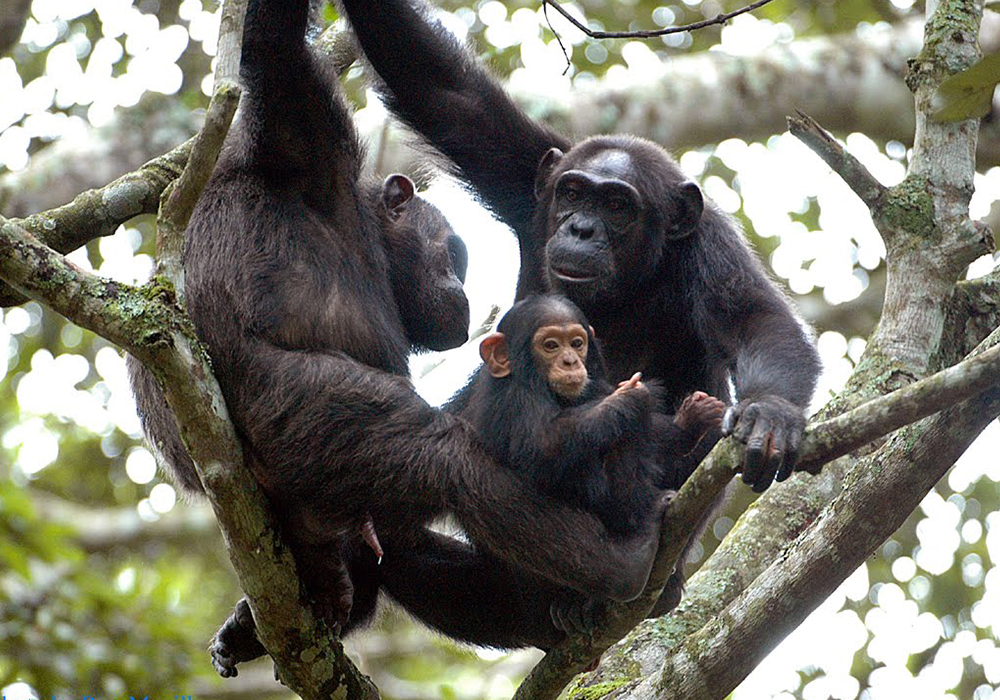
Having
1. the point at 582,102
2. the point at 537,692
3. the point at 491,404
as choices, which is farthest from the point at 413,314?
the point at 582,102

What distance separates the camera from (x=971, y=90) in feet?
9.61

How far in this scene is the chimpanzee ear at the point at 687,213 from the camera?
5.75 metres

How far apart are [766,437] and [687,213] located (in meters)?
2.02

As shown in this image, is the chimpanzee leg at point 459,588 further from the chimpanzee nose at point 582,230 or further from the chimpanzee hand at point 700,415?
the chimpanzee nose at point 582,230

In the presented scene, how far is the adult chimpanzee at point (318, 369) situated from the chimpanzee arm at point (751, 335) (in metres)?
0.70

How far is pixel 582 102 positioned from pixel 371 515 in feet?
19.4

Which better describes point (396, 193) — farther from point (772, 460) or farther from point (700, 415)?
point (772, 460)

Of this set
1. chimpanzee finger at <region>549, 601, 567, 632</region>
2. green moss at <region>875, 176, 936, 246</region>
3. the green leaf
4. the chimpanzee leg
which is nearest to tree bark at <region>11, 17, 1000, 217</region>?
green moss at <region>875, 176, 936, 246</region>

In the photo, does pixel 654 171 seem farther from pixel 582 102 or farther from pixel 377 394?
pixel 582 102

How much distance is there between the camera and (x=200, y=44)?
1062cm

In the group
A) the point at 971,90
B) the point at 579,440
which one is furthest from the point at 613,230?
A: the point at 971,90

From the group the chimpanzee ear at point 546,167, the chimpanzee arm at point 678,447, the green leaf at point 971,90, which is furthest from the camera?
the chimpanzee ear at point 546,167

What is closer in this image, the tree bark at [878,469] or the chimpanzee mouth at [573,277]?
the tree bark at [878,469]

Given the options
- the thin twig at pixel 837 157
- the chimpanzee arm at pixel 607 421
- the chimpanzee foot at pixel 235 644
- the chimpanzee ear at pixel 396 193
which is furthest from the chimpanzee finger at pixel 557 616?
the thin twig at pixel 837 157
